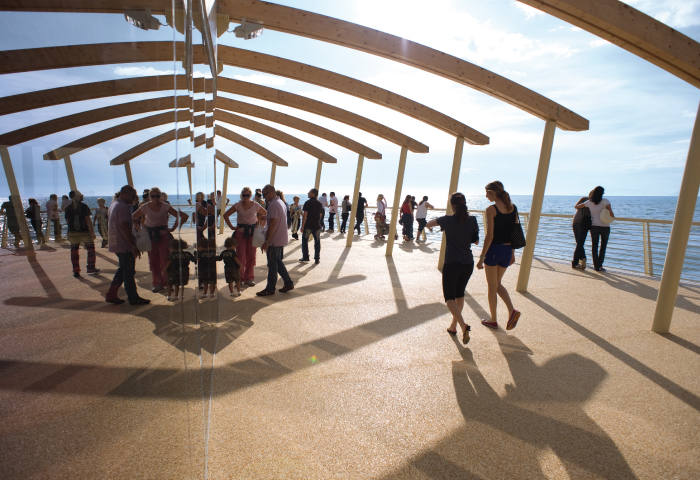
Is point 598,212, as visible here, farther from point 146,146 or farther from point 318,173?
point 318,173

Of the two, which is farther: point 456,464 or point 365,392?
point 365,392

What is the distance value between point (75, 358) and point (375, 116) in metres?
9.50

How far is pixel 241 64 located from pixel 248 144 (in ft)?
31.2

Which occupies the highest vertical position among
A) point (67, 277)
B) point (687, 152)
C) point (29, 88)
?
point (687, 152)

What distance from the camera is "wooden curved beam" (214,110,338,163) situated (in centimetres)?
1148

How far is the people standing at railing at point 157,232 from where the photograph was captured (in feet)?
3.42

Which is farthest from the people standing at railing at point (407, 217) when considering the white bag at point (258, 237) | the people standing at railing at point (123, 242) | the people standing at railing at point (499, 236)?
the people standing at railing at point (123, 242)

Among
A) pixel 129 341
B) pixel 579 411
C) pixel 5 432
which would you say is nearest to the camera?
pixel 5 432

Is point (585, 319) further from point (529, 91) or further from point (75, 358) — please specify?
point (75, 358)

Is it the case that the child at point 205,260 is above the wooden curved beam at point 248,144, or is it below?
below

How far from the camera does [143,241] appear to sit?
3.30 ft

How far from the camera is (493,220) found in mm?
4820

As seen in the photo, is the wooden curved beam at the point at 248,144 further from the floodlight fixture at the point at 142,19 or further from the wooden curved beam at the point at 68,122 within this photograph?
the wooden curved beam at the point at 68,122

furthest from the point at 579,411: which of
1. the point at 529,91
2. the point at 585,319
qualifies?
the point at 529,91
